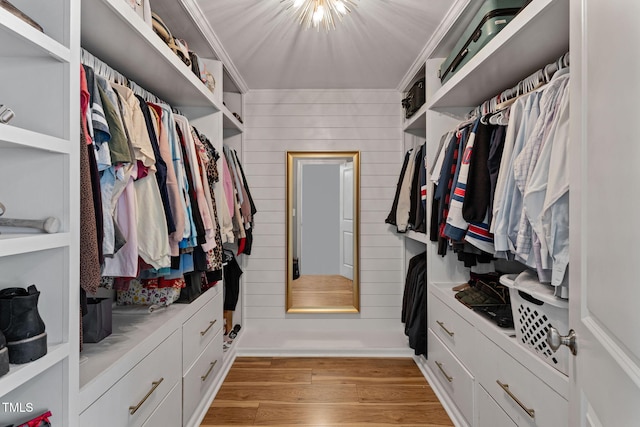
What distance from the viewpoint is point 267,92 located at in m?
3.28

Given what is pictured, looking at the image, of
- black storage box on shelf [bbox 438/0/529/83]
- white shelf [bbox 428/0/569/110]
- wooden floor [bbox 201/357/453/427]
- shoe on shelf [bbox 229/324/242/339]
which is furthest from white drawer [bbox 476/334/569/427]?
shoe on shelf [bbox 229/324/242/339]

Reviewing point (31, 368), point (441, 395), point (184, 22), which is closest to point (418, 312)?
point (441, 395)

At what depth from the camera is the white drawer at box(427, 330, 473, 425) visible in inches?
72.8

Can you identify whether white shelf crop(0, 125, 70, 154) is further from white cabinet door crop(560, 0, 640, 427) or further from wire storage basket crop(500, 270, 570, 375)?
wire storage basket crop(500, 270, 570, 375)

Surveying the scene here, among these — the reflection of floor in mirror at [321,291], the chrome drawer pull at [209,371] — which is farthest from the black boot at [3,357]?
the reflection of floor in mirror at [321,291]

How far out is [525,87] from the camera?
172 centimetres

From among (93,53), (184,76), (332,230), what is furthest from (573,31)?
(332,230)

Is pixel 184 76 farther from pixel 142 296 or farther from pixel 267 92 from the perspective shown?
pixel 267 92

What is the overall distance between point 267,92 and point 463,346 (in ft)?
8.65

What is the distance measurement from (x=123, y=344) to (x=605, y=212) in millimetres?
1577

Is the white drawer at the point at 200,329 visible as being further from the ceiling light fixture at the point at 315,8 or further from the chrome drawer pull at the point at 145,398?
the ceiling light fixture at the point at 315,8

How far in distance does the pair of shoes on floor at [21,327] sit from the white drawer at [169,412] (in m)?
0.76

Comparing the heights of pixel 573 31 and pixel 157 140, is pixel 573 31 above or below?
above

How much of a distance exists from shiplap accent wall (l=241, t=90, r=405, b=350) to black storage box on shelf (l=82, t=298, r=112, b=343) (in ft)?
6.26
